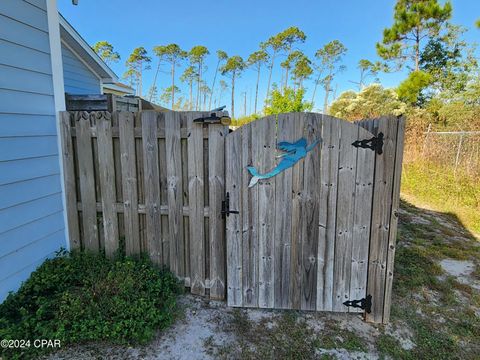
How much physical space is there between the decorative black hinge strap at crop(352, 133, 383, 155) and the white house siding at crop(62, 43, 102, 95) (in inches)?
223

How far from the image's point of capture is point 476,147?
6.38 meters

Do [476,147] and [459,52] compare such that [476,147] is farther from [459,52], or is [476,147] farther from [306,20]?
[306,20]

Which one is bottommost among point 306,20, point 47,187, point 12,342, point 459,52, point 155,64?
point 12,342

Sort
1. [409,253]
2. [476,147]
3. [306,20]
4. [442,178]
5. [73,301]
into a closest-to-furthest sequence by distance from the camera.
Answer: [73,301] → [409,253] → [476,147] → [442,178] → [306,20]

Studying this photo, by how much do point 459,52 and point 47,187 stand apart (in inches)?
811

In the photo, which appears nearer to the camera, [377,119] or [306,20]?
[377,119]

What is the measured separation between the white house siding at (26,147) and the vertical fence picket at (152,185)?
874 millimetres

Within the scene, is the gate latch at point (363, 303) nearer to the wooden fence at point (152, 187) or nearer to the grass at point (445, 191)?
the wooden fence at point (152, 187)

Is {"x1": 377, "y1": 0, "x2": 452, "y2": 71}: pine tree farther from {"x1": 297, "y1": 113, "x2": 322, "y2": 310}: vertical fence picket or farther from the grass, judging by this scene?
{"x1": 297, "y1": 113, "x2": 322, "y2": 310}: vertical fence picket

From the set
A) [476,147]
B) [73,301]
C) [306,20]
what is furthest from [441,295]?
[306,20]

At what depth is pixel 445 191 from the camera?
20.9 ft

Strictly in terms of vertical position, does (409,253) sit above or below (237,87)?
below

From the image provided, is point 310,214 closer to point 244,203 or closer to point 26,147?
point 244,203

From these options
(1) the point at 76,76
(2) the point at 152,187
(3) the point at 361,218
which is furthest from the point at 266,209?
(1) the point at 76,76
